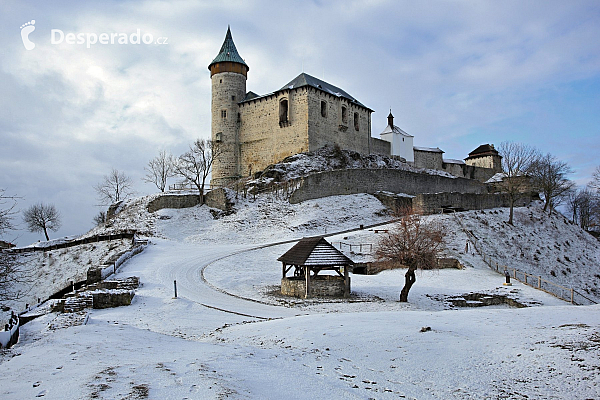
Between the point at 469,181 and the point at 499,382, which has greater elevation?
the point at 469,181

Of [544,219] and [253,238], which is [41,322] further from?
[544,219]

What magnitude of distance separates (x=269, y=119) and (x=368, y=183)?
16058 mm

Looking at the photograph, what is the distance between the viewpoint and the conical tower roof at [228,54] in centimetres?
5347

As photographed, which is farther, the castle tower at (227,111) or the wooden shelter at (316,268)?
the castle tower at (227,111)

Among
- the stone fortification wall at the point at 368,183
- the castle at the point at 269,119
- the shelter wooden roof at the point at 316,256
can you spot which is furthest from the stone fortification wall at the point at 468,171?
the shelter wooden roof at the point at 316,256

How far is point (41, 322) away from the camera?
13.1 m

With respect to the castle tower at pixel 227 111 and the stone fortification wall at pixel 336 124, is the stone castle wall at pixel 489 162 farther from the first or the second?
the castle tower at pixel 227 111

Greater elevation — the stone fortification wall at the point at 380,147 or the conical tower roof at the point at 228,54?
the conical tower roof at the point at 228,54

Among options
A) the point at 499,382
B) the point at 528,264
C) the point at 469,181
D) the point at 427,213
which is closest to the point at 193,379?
the point at 499,382

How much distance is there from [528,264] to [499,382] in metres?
28.7

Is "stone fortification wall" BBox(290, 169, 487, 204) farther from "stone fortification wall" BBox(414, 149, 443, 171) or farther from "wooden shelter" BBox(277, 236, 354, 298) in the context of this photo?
"wooden shelter" BBox(277, 236, 354, 298)

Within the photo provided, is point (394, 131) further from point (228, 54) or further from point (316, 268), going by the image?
point (316, 268)

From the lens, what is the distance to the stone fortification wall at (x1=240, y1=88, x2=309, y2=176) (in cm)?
5075

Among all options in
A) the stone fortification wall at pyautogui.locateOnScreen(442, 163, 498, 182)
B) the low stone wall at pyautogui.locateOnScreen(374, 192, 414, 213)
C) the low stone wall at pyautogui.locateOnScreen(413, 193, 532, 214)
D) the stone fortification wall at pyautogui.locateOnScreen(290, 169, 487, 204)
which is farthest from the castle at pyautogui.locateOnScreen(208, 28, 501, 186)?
the stone fortification wall at pyautogui.locateOnScreen(442, 163, 498, 182)
